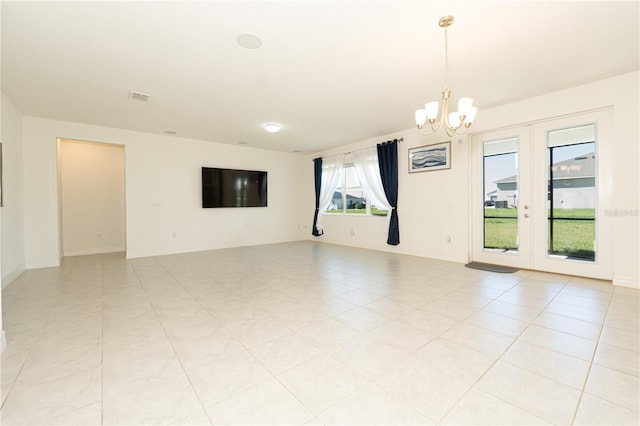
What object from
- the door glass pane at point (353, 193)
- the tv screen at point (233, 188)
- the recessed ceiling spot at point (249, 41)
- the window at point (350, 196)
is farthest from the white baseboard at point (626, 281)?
the tv screen at point (233, 188)

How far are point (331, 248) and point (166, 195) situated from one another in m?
3.95

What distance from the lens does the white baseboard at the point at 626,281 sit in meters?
3.37

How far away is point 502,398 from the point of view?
1.52 m

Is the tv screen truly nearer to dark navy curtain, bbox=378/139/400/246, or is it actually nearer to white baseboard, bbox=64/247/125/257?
white baseboard, bbox=64/247/125/257

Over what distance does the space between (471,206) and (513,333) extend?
3051 millimetres

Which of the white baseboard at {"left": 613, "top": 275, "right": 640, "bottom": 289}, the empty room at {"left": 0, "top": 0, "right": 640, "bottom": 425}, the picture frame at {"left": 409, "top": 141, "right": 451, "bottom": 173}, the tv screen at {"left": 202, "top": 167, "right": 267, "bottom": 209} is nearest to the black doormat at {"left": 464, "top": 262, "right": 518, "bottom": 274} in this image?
the empty room at {"left": 0, "top": 0, "right": 640, "bottom": 425}

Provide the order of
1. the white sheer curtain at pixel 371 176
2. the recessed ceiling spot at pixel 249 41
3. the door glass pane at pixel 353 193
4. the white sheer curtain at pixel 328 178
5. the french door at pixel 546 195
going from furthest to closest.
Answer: the white sheer curtain at pixel 328 178 → the door glass pane at pixel 353 193 → the white sheer curtain at pixel 371 176 → the french door at pixel 546 195 → the recessed ceiling spot at pixel 249 41

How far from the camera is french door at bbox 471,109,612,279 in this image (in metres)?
3.72

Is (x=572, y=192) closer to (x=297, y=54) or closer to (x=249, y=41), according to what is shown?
(x=297, y=54)

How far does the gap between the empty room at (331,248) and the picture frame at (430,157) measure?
1.2 inches

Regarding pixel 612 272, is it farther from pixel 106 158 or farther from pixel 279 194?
pixel 106 158

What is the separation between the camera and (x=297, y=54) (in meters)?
2.80

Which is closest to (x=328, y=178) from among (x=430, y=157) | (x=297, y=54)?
(x=430, y=157)

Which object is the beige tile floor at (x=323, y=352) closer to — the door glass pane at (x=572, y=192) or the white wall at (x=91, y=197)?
the door glass pane at (x=572, y=192)
